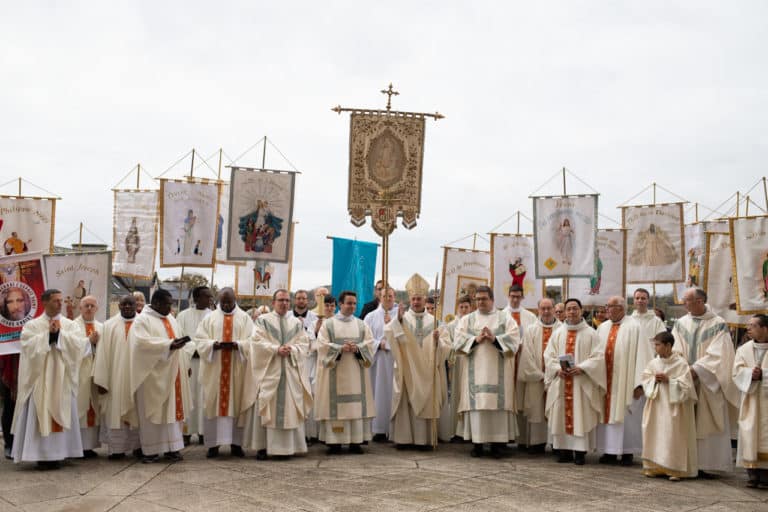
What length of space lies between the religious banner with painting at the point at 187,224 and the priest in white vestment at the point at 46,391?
5.94m

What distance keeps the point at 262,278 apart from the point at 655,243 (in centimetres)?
971

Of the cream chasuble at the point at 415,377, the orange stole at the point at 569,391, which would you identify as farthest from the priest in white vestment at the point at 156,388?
the orange stole at the point at 569,391

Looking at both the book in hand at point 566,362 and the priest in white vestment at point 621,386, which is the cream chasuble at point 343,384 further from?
the priest in white vestment at point 621,386

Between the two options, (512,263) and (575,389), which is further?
(512,263)

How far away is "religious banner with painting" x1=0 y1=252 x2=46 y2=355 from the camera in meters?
9.34

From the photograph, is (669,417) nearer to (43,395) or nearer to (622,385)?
(622,385)

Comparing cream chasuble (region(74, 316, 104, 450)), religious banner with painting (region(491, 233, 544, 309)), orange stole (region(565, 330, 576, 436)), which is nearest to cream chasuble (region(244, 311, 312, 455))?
cream chasuble (region(74, 316, 104, 450))

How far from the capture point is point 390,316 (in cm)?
1262

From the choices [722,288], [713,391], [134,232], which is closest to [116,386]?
[713,391]

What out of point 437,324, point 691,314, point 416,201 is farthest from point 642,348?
point 416,201

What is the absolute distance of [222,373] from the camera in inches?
416

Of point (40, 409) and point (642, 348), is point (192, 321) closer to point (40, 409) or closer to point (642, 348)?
point (40, 409)

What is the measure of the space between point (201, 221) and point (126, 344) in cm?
573

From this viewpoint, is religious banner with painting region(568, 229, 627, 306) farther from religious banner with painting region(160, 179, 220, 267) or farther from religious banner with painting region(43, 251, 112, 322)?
religious banner with painting region(43, 251, 112, 322)
